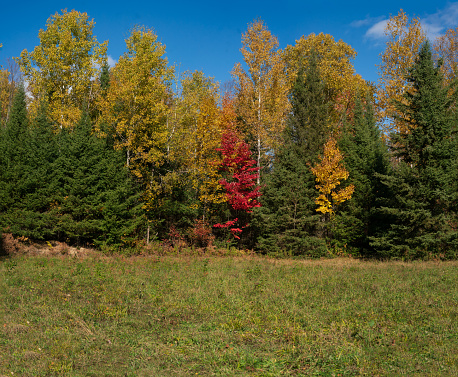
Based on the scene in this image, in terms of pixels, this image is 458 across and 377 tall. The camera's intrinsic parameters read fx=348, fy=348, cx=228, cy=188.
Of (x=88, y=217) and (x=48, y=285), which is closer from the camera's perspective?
(x=48, y=285)

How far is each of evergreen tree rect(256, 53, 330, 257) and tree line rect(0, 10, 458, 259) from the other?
11cm

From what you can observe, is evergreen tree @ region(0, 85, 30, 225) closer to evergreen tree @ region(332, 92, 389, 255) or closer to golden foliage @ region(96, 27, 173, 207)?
golden foliage @ region(96, 27, 173, 207)

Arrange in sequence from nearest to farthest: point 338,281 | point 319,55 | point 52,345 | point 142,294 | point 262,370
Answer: point 262,370 < point 52,345 < point 142,294 < point 338,281 < point 319,55

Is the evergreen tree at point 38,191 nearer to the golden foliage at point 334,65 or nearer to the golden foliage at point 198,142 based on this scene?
the golden foliage at point 198,142

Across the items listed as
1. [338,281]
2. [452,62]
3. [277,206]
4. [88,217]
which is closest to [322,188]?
[277,206]

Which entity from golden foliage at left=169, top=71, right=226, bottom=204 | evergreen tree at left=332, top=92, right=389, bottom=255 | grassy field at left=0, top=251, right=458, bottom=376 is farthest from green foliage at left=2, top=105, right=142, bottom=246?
evergreen tree at left=332, top=92, right=389, bottom=255

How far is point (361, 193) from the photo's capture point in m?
26.7

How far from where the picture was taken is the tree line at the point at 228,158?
21.2 metres

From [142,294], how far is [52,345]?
411 cm

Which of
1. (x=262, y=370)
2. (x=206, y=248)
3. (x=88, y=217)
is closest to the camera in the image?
(x=262, y=370)

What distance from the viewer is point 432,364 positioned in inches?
263

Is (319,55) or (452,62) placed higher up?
(319,55)

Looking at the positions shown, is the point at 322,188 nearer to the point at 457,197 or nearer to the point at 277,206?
the point at 277,206

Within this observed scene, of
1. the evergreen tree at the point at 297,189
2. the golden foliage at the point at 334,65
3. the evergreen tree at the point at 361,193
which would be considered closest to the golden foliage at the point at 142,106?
the evergreen tree at the point at 297,189
